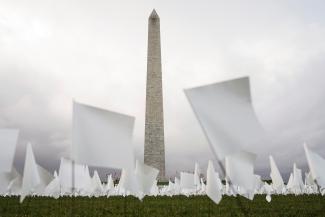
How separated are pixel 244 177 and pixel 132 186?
2.09m

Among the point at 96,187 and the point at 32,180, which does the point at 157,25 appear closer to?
the point at 96,187

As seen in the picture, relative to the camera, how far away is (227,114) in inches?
189

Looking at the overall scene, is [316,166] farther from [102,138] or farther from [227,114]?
[102,138]

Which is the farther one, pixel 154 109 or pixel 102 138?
pixel 154 109

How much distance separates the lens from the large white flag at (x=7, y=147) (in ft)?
23.2

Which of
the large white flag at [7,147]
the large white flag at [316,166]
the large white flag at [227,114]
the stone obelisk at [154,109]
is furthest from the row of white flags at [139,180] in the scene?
the stone obelisk at [154,109]

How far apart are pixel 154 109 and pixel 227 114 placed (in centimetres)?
2565

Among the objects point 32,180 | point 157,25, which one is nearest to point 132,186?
point 32,180

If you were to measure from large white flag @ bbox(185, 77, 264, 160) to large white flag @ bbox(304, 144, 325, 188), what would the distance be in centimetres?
319

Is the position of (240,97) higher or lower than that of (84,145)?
higher

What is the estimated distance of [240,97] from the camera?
188 inches

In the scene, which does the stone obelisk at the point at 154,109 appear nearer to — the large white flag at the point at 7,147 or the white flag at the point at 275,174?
the white flag at the point at 275,174

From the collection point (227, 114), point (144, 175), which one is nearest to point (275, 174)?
point (144, 175)

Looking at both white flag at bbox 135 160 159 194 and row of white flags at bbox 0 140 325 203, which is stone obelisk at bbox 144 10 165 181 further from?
white flag at bbox 135 160 159 194
